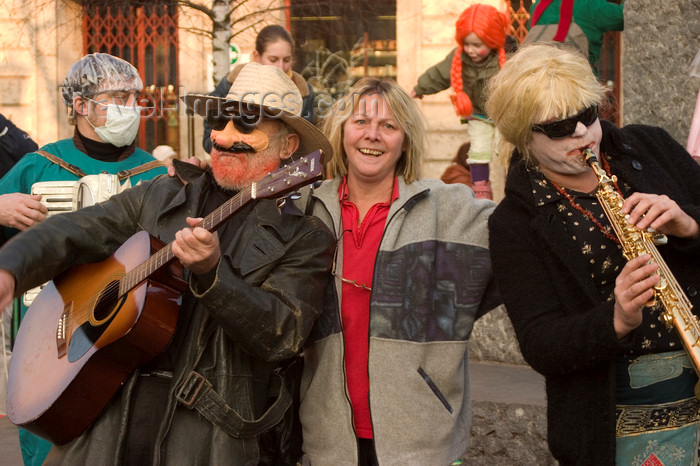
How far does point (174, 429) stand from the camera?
320 centimetres

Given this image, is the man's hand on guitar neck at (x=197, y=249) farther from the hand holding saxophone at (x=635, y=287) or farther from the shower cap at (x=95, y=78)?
the shower cap at (x=95, y=78)

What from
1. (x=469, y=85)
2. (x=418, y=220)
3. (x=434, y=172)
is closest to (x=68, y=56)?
(x=434, y=172)

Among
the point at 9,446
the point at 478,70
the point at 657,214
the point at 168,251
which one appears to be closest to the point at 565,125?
the point at 657,214

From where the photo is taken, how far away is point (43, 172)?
4.36 meters

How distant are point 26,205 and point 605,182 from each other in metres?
2.33

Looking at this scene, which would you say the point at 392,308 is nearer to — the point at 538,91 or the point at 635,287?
the point at 538,91

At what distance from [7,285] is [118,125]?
1528mm

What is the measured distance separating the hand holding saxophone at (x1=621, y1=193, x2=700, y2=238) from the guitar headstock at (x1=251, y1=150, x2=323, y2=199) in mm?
900

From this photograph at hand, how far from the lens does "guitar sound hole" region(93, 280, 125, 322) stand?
A: 334 cm

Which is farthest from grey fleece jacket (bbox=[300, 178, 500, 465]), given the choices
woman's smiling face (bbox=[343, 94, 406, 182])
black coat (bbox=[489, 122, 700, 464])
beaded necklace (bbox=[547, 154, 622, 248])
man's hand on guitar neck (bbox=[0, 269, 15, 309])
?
man's hand on guitar neck (bbox=[0, 269, 15, 309])

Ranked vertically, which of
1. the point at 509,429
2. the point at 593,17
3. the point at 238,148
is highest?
the point at 593,17

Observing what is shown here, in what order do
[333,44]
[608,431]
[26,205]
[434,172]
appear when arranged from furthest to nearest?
[333,44]
[434,172]
[26,205]
[608,431]

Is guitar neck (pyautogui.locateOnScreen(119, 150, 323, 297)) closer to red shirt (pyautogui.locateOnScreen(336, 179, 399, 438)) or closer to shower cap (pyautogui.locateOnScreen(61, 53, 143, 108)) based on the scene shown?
red shirt (pyautogui.locateOnScreen(336, 179, 399, 438))

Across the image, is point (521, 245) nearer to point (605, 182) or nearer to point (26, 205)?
point (605, 182)
